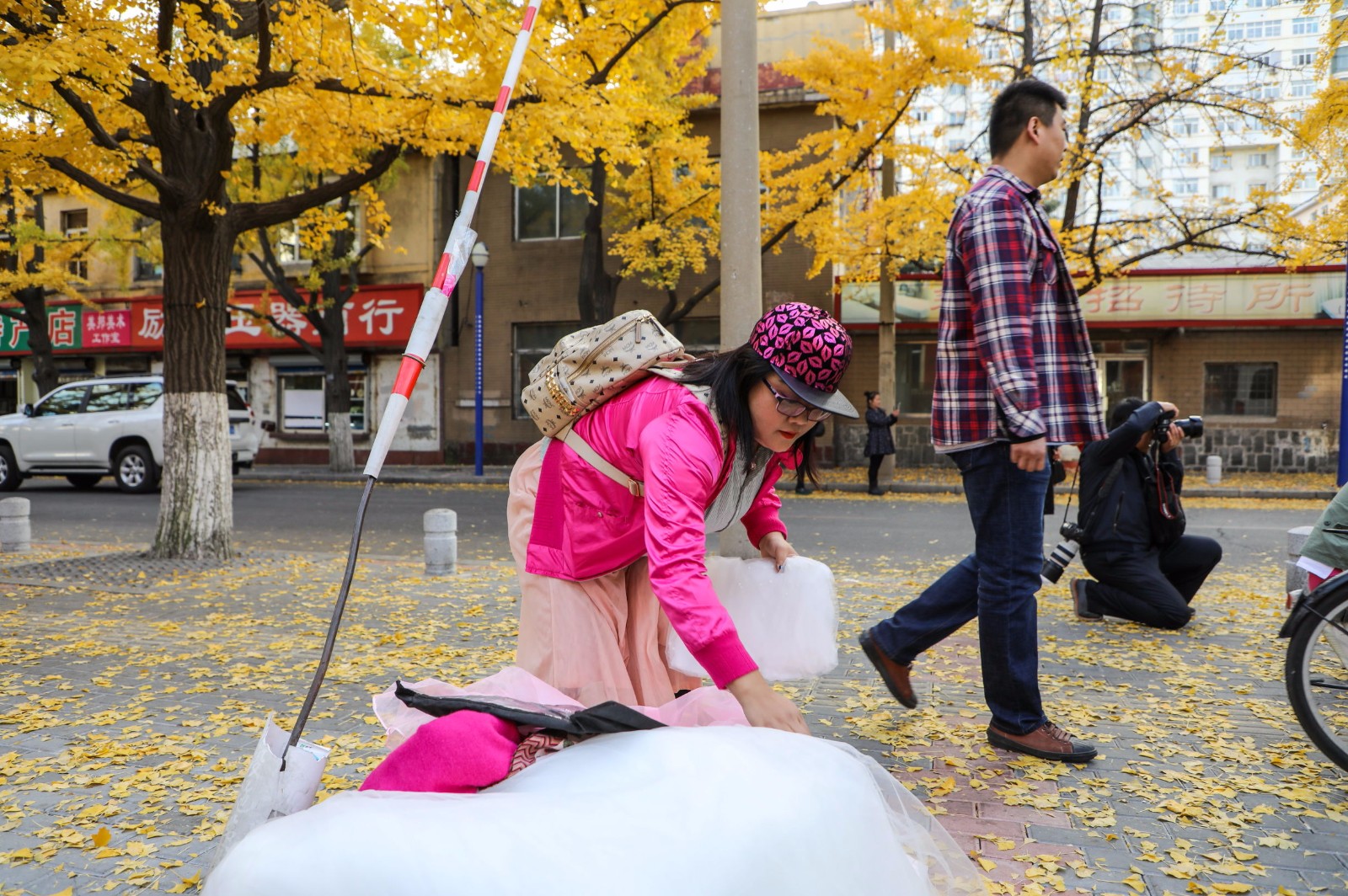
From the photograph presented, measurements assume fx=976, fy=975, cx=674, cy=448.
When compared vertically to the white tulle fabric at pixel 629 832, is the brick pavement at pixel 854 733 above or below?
below

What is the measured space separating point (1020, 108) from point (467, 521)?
9.90 metres

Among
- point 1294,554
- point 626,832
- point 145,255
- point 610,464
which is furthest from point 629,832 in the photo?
point 145,255

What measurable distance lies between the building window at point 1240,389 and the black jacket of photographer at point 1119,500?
16212 mm

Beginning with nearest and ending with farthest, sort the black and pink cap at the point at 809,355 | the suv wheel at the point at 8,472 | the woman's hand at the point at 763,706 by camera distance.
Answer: the woman's hand at the point at 763,706
the black and pink cap at the point at 809,355
the suv wheel at the point at 8,472

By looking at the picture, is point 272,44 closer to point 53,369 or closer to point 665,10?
point 665,10

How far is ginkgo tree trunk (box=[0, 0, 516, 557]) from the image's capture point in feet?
23.2

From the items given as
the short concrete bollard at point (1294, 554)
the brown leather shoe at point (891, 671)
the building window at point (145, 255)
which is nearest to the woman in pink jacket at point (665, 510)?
the brown leather shoe at point (891, 671)

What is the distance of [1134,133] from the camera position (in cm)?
1534

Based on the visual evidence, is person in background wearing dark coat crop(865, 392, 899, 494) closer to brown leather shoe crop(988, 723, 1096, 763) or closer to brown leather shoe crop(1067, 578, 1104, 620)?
brown leather shoe crop(1067, 578, 1104, 620)

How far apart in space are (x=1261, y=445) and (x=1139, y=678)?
17.6 m

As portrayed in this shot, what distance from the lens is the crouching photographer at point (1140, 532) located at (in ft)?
18.1

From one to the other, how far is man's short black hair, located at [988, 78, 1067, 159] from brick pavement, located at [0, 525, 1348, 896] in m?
2.22

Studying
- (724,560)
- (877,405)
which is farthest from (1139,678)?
(877,405)

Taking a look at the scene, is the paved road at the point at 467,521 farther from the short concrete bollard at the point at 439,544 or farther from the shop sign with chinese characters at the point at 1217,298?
the shop sign with chinese characters at the point at 1217,298
